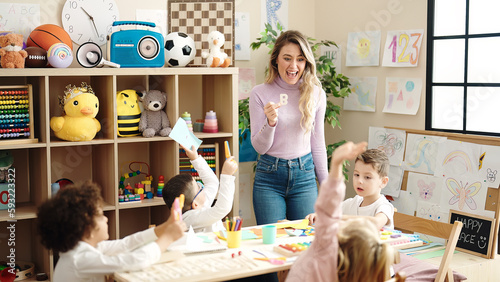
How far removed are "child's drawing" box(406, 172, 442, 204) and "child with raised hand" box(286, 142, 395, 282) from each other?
189 centimetres

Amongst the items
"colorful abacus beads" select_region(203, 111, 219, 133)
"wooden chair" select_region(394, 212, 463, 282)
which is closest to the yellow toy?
"colorful abacus beads" select_region(203, 111, 219, 133)

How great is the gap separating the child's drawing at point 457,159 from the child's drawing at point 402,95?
0.36 metres

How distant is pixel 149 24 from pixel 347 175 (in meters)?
1.70

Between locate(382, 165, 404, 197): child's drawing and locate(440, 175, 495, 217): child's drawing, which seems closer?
locate(440, 175, 495, 217): child's drawing

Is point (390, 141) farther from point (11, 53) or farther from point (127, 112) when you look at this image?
point (11, 53)

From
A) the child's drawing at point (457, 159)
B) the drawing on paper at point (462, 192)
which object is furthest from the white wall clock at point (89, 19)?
the drawing on paper at point (462, 192)

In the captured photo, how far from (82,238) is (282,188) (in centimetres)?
126

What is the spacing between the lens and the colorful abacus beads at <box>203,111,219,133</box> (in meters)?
3.65

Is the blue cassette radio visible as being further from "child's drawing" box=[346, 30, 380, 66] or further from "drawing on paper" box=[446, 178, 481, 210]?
"drawing on paper" box=[446, 178, 481, 210]

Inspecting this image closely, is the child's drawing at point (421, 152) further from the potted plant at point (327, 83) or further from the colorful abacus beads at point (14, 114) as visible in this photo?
the colorful abacus beads at point (14, 114)

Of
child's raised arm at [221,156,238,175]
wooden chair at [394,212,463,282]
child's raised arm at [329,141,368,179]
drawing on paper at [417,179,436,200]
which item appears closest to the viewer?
child's raised arm at [329,141,368,179]

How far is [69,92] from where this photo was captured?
129 inches

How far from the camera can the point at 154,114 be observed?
3520mm

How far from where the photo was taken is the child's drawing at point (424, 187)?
11.7 ft
